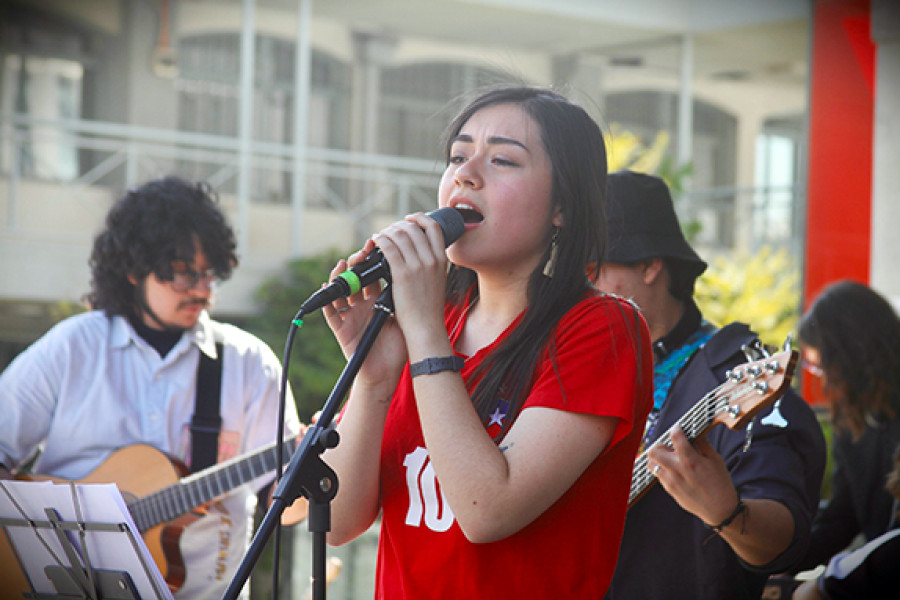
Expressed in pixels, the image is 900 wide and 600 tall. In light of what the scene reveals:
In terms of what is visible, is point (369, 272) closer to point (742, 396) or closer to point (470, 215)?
point (470, 215)

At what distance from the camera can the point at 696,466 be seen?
2.34 metres

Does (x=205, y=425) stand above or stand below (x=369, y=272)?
below

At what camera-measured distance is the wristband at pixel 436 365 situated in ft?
5.75

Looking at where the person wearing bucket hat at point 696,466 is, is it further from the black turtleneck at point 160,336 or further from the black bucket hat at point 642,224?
the black turtleneck at point 160,336

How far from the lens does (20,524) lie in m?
2.19

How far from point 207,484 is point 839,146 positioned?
17.1 ft

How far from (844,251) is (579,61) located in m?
7.74

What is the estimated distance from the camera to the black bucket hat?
9.31ft

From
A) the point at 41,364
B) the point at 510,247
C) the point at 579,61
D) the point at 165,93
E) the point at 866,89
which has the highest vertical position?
the point at 579,61

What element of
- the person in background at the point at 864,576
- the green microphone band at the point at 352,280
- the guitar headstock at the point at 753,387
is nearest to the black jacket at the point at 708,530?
the guitar headstock at the point at 753,387

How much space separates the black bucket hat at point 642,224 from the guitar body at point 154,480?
1.68 metres

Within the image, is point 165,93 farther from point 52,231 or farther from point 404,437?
point 404,437

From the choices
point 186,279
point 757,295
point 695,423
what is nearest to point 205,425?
point 186,279

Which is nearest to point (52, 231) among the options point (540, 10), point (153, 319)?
point (540, 10)
